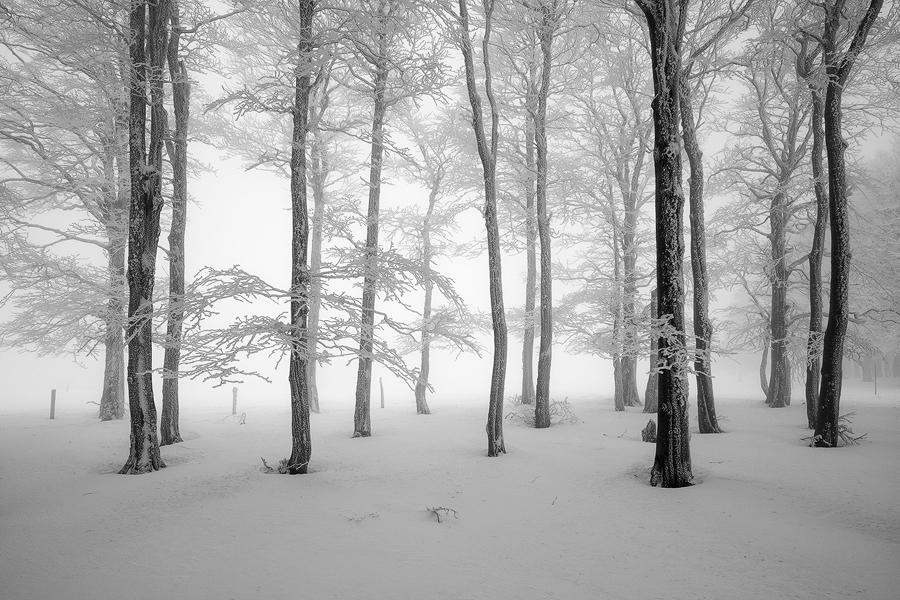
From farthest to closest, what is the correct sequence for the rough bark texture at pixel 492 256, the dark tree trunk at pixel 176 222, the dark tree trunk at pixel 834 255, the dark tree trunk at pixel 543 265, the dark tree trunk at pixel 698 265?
the dark tree trunk at pixel 543 265, the dark tree trunk at pixel 698 265, the dark tree trunk at pixel 176 222, the rough bark texture at pixel 492 256, the dark tree trunk at pixel 834 255

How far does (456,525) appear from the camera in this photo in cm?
468

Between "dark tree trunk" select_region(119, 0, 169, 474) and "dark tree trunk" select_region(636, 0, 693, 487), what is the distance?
7.21 metres

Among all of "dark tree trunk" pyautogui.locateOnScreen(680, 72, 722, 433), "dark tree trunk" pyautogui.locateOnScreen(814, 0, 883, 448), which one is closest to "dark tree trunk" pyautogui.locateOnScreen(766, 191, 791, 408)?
"dark tree trunk" pyautogui.locateOnScreen(680, 72, 722, 433)

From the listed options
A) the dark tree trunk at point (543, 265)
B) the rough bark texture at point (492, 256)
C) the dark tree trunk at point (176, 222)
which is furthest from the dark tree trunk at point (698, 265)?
the dark tree trunk at point (176, 222)

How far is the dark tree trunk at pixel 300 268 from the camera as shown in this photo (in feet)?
20.3

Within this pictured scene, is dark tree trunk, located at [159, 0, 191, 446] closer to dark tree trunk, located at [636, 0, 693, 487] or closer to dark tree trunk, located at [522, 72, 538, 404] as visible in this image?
dark tree trunk, located at [522, 72, 538, 404]

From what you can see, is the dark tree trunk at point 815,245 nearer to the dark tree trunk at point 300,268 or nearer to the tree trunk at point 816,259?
the tree trunk at point 816,259

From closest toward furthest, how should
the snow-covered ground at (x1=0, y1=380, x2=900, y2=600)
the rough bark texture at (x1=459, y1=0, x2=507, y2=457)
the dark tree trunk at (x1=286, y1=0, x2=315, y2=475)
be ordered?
1. the snow-covered ground at (x1=0, y1=380, x2=900, y2=600)
2. the dark tree trunk at (x1=286, y1=0, x2=315, y2=475)
3. the rough bark texture at (x1=459, y1=0, x2=507, y2=457)

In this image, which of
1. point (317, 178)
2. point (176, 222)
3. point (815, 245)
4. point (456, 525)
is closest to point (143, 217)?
point (176, 222)

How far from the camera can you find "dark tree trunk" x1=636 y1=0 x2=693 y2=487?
5.67 m

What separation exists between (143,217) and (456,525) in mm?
6675

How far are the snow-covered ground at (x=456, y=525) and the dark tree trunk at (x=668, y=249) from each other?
439 millimetres

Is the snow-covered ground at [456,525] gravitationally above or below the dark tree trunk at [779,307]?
below

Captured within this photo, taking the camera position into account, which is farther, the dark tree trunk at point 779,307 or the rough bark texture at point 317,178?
the dark tree trunk at point 779,307
